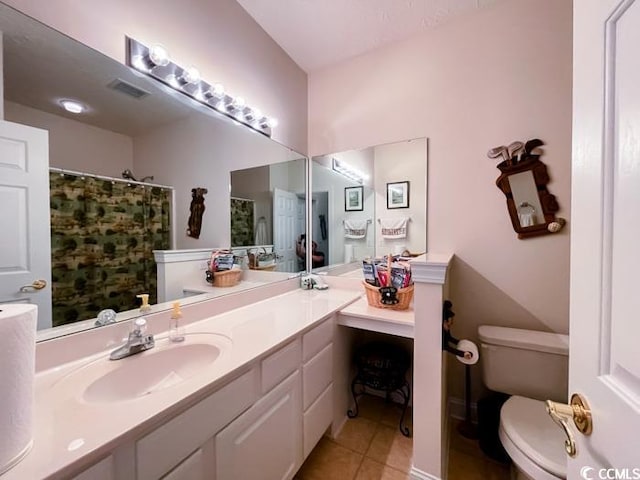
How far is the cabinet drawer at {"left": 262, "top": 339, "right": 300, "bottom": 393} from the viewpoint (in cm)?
98

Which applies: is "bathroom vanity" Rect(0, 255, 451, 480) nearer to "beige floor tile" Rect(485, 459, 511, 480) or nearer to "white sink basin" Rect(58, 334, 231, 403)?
"white sink basin" Rect(58, 334, 231, 403)

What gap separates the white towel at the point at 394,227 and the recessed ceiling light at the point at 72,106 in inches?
68.5

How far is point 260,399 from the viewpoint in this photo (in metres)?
0.96

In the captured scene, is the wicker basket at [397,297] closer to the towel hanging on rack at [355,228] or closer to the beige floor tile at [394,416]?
the towel hanging on rack at [355,228]

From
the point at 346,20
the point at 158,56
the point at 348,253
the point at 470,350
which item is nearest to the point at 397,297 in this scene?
the point at 470,350

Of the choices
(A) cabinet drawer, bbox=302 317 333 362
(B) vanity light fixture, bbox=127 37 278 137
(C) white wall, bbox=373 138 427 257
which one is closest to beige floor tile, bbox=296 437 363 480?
(A) cabinet drawer, bbox=302 317 333 362

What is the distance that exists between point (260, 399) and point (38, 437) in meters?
0.59

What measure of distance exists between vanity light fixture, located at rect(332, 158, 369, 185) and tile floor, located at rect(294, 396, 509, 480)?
1.72 meters

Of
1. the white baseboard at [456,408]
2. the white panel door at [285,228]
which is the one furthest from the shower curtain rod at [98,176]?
the white baseboard at [456,408]

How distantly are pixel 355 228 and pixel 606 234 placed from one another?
1.68 m

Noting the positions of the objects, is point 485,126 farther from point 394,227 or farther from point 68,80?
point 68,80

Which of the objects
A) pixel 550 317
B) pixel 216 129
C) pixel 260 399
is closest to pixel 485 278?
pixel 550 317

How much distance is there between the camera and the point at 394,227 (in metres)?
1.89

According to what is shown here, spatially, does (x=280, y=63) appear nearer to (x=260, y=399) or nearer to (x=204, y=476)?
(x=260, y=399)
